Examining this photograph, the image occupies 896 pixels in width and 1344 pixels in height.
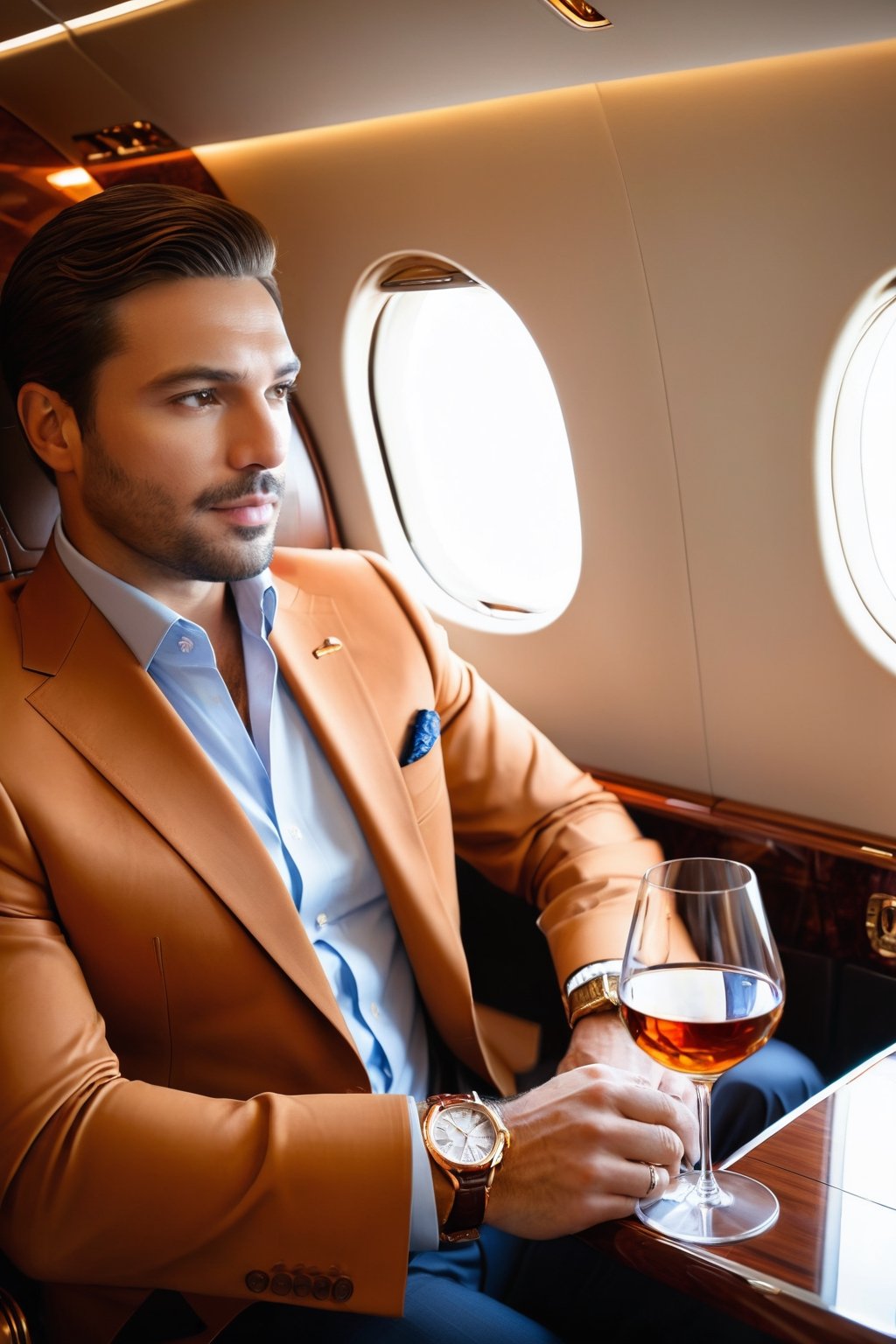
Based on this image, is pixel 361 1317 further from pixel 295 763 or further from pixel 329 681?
pixel 329 681

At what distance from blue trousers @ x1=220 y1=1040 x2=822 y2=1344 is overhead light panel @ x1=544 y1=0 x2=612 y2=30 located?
1.66 metres

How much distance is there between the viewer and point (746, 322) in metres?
2.13

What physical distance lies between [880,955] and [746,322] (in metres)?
1.15

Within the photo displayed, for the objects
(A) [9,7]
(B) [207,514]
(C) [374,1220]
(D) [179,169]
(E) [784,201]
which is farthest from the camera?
(D) [179,169]

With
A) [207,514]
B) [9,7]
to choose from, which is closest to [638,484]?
[207,514]

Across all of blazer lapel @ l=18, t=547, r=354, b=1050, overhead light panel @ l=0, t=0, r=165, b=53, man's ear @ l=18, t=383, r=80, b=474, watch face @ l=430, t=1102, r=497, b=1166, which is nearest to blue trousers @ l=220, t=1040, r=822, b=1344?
watch face @ l=430, t=1102, r=497, b=1166

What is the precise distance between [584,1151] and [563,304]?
5.44 feet

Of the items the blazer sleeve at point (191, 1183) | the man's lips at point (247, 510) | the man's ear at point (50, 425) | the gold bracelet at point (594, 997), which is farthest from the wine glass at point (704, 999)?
the man's ear at point (50, 425)

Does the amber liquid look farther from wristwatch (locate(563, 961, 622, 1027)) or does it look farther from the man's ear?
the man's ear

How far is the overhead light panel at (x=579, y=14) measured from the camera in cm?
177

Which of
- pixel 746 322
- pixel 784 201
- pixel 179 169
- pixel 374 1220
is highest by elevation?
pixel 179 169

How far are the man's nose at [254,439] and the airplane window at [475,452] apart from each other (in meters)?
1.12

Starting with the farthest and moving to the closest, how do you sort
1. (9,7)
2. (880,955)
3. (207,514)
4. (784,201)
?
(9,7), (880,955), (784,201), (207,514)

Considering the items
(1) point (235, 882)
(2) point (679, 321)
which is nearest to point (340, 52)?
(2) point (679, 321)
